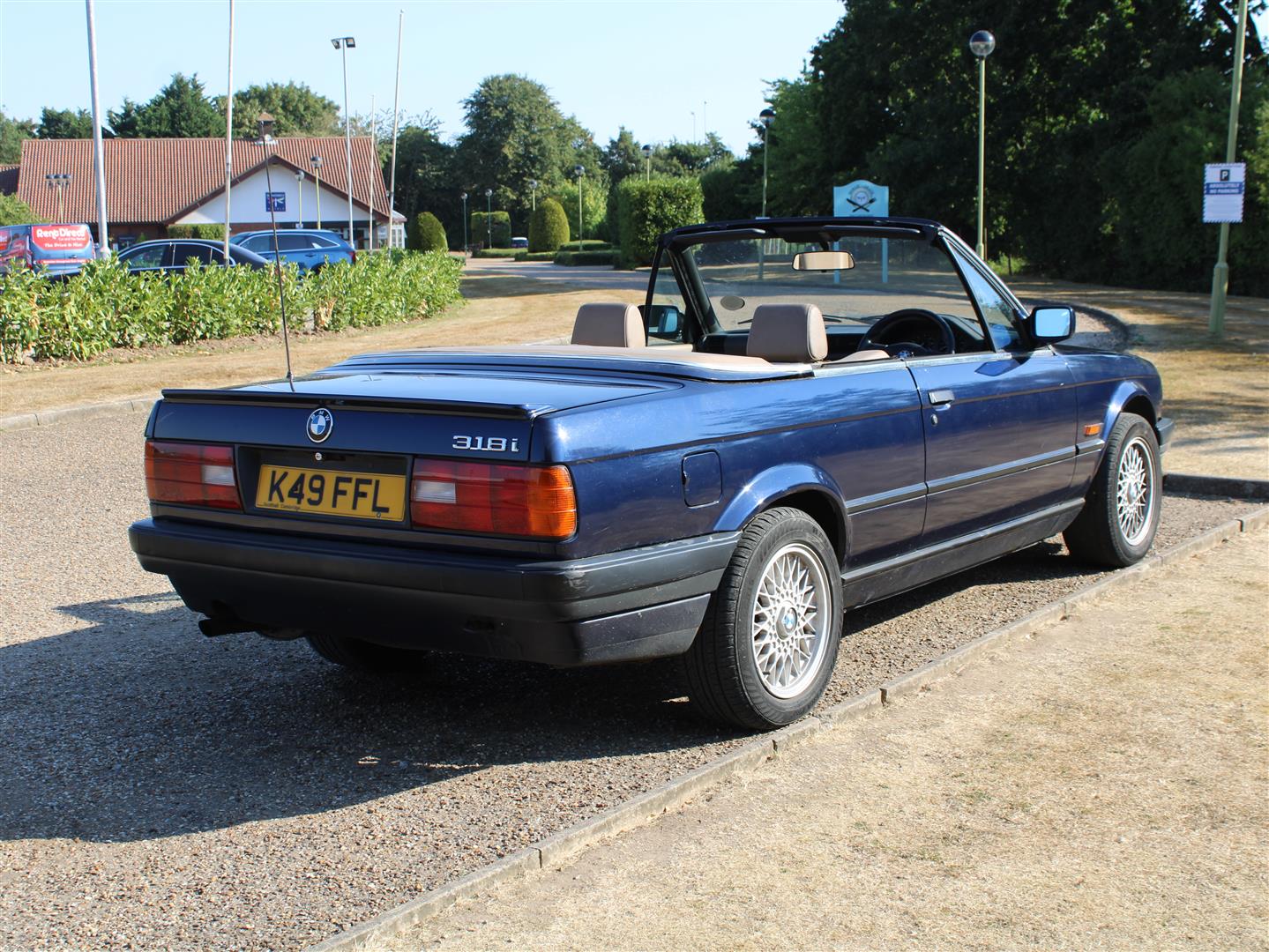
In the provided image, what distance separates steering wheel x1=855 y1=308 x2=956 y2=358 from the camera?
566cm

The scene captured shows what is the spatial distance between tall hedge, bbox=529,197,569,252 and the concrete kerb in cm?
6511

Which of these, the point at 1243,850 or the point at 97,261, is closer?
the point at 1243,850

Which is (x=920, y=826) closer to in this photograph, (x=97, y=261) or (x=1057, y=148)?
(x=97, y=261)

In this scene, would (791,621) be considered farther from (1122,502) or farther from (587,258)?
(587,258)

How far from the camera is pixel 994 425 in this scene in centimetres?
535

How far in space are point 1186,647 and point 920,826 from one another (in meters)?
2.17

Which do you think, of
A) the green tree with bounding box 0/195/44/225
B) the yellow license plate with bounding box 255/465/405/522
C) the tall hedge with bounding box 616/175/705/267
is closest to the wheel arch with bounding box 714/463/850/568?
the yellow license plate with bounding box 255/465/405/522

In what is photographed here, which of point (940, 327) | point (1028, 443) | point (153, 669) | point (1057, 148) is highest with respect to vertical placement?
point (1057, 148)

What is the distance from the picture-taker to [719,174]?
61.0 m

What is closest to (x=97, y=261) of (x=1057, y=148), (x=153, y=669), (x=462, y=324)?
(x=462, y=324)

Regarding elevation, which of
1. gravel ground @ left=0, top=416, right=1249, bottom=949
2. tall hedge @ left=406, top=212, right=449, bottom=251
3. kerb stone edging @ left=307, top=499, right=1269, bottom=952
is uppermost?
tall hedge @ left=406, top=212, right=449, bottom=251

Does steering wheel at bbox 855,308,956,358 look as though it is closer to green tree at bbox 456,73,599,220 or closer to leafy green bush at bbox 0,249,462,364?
leafy green bush at bbox 0,249,462,364

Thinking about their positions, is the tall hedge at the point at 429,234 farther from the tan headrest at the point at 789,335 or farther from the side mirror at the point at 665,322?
the tan headrest at the point at 789,335

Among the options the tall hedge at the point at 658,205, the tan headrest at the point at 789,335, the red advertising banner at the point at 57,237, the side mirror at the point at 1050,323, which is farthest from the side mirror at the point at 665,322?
the tall hedge at the point at 658,205
